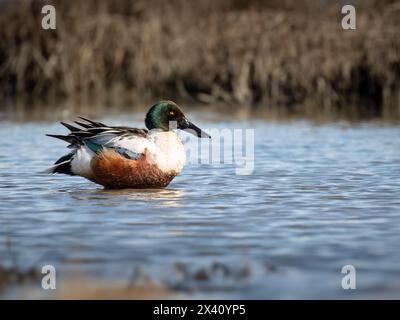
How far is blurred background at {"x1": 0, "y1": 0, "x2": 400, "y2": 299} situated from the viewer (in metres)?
4.23

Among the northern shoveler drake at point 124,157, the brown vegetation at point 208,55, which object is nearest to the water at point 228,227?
the northern shoveler drake at point 124,157

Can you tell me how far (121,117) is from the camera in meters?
14.3

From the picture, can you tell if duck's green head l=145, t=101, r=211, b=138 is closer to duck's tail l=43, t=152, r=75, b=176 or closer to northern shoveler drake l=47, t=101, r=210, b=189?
northern shoveler drake l=47, t=101, r=210, b=189

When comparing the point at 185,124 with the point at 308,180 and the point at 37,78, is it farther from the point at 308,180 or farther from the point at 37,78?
the point at 37,78

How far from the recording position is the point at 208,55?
57.6 feet

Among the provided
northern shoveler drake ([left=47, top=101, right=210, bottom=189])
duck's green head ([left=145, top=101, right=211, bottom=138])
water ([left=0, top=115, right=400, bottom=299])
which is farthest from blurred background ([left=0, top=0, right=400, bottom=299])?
duck's green head ([left=145, top=101, right=211, bottom=138])

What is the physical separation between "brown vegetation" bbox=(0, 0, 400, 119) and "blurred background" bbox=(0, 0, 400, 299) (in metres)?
0.03

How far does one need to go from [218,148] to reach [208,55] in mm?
7720

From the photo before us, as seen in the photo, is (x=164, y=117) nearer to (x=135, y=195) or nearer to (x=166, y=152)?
(x=166, y=152)

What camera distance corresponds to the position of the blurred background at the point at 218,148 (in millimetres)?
4234

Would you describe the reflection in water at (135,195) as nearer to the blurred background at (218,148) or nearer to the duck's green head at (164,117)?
the blurred background at (218,148)

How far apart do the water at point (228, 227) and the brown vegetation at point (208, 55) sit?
7644 millimetres

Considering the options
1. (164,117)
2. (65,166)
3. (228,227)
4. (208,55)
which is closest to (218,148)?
(164,117)

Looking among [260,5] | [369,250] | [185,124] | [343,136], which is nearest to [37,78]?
[260,5]
